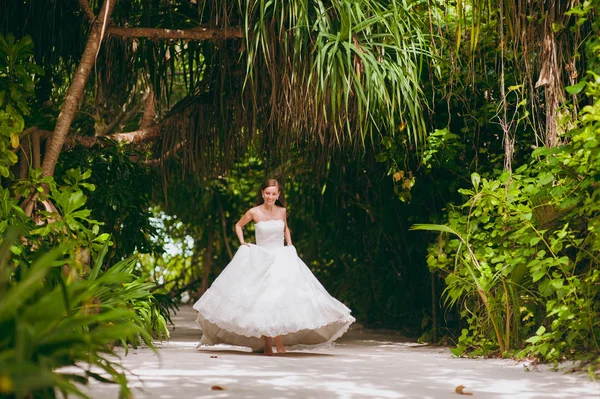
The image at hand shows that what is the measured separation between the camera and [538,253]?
557 centimetres

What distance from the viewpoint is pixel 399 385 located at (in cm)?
465

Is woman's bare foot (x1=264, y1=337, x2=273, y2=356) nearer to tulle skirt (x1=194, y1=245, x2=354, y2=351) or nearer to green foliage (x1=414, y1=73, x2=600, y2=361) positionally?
tulle skirt (x1=194, y1=245, x2=354, y2=351)

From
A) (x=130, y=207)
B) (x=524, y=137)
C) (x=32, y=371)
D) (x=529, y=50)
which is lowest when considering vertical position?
(x=32, y=371)

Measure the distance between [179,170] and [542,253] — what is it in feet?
15.0

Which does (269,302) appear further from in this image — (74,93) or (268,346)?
(74,93)

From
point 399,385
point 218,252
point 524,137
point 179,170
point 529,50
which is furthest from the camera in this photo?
point 218,252

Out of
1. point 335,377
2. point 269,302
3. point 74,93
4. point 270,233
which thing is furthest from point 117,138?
point 335,377

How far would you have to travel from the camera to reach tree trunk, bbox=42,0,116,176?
21.7ft

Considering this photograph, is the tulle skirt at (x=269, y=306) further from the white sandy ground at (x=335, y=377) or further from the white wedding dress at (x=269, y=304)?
the white sandy ground at (x=335, y=377)

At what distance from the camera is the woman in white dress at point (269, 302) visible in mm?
6562

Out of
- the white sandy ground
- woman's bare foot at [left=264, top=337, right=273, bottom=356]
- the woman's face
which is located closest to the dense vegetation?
the white sandy ground

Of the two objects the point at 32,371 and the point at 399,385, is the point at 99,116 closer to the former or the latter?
the point at 399,385

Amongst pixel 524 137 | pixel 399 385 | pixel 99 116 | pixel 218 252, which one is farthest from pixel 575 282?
pixel 218 252

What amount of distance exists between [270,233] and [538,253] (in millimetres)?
2366
